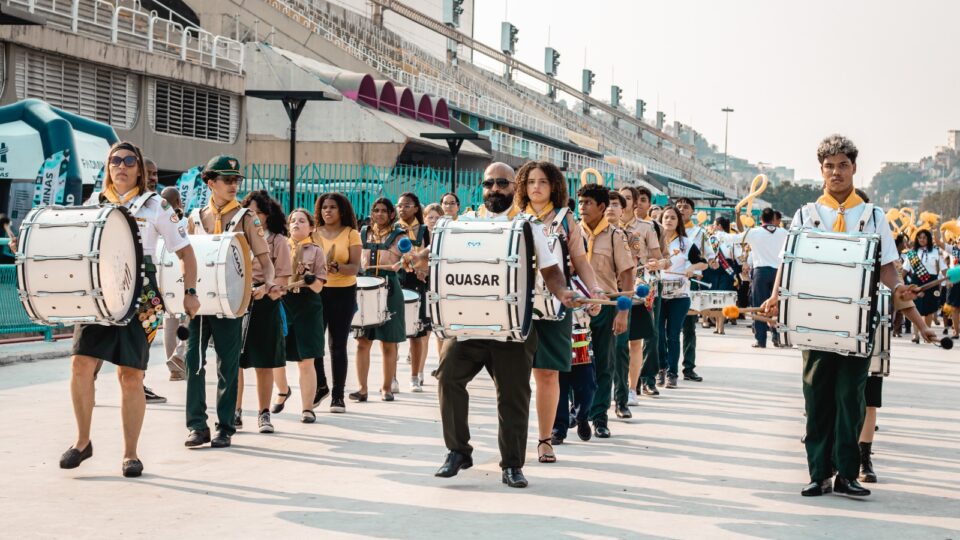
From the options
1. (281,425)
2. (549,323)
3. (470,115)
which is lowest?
(281,425)

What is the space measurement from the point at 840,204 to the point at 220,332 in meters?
4.28

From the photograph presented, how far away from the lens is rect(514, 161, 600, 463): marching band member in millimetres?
8836

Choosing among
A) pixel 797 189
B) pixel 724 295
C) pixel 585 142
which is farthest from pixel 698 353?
A: pixel 797 189

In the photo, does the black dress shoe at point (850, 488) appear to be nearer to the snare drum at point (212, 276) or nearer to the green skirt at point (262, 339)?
the snare drum at point (212, 276)

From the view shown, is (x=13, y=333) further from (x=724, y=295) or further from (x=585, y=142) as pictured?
(x=585, y=142)

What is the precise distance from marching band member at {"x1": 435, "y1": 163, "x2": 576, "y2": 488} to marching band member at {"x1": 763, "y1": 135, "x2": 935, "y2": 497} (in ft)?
4.39

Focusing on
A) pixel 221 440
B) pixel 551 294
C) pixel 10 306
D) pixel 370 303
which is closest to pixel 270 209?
pixel 221 440

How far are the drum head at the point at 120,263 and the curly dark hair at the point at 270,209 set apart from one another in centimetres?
237

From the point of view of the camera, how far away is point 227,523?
22.7ft

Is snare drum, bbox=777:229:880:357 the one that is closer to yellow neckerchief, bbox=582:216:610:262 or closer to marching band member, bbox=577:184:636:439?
marching band member, bbox=577:184:636:439

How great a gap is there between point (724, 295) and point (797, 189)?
177348 mm

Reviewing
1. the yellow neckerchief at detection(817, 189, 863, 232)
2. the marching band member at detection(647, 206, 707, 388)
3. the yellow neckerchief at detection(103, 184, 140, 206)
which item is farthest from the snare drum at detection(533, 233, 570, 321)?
the marching band member at detection(647, 206, 707, 388)

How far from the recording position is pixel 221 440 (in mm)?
9602

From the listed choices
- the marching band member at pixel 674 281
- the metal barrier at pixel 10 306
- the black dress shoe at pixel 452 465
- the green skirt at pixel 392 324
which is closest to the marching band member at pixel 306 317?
the green skirt at pixel 392 324
